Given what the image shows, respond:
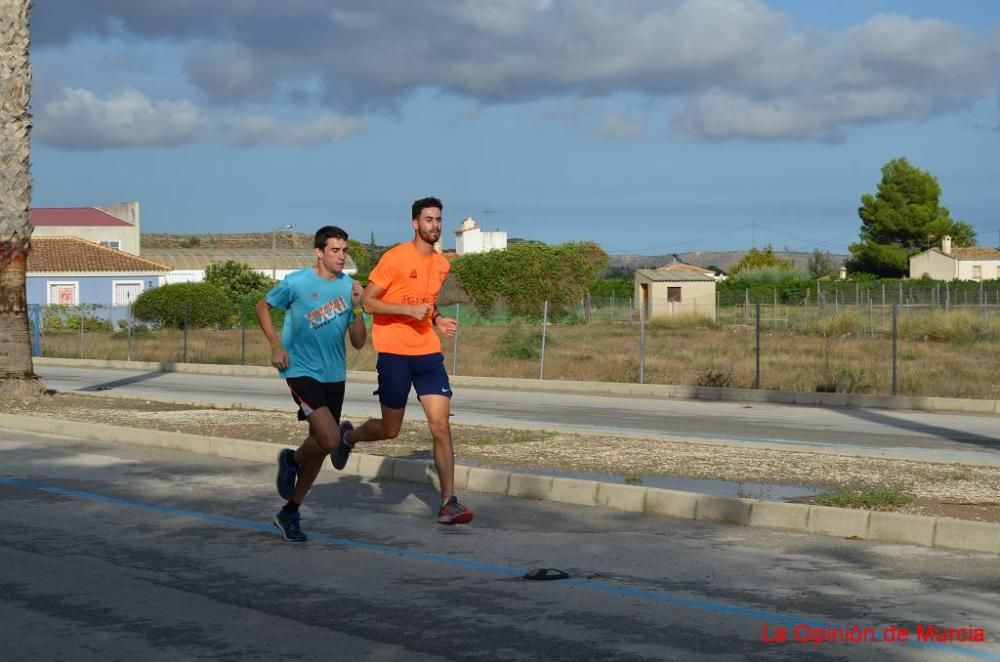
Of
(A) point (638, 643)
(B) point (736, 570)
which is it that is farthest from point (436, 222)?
(A) point (638, 643)

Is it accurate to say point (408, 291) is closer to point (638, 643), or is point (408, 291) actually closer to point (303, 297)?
point (303, 297)

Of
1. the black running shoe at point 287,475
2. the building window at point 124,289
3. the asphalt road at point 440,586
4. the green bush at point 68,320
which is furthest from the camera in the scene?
the building window at point 124,289

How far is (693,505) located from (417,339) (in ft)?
7.45

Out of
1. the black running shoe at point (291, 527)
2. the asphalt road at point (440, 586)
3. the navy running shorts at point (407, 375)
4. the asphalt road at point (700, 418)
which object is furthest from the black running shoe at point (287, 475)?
the asphalt road at point (700, 418)

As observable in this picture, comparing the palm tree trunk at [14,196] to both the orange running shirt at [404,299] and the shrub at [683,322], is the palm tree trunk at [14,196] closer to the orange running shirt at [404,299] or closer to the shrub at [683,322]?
the orange running shirt at [404,299]

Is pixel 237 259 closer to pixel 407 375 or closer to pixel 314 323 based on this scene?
pixel 407 375

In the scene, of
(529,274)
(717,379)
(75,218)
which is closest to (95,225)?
(75,218)

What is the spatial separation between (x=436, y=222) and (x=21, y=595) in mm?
3485

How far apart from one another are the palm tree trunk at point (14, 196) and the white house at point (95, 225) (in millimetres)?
74304

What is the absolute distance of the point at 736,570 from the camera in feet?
24.9

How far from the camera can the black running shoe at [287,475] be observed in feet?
28.5

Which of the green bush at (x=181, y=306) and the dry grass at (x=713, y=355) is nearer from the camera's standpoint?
the dry grass at (x=713, y=355)

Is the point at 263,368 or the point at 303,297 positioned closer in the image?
the point at 303,297

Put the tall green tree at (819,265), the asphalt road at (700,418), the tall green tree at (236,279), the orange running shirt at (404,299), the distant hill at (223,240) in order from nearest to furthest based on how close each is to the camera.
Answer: the orange running shirt at (404,299)
the asphalt road at (700,418)
the tall green tree at (236,279)
the tall green tree at (819,265)
the distant hill at (223,240)
